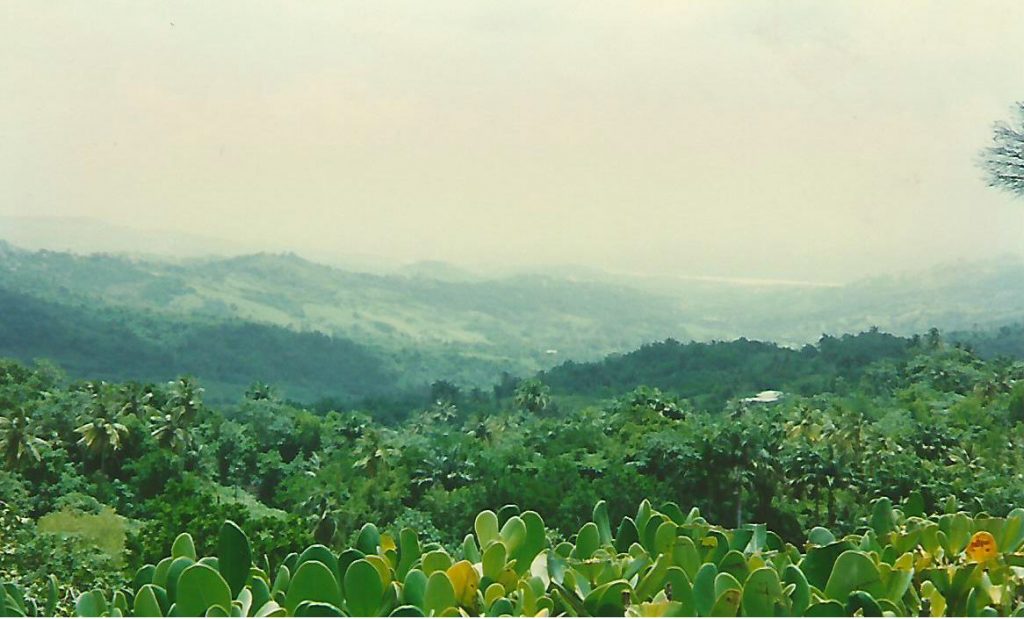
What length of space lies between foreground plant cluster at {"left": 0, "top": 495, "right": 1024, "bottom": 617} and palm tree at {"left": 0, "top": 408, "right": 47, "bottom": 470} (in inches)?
70.3

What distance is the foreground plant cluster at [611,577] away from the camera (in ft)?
4.99

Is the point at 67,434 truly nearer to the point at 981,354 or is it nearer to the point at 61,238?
the point at 61,238

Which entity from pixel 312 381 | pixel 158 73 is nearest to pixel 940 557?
pixel 312 381

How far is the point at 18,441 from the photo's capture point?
337cm

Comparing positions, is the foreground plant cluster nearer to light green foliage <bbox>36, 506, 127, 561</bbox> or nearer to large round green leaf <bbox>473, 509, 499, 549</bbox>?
large round green leaf <bbox>473, 509, 499, 549</bbox>

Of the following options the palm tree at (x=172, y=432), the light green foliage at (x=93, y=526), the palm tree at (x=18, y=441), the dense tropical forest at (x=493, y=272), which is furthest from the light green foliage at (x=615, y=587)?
the palm tree at (x=18, y=441)

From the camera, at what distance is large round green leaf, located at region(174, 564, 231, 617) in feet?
4.95

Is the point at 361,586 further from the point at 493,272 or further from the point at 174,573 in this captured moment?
the point at 493,272

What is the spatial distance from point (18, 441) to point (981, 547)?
2.72 m

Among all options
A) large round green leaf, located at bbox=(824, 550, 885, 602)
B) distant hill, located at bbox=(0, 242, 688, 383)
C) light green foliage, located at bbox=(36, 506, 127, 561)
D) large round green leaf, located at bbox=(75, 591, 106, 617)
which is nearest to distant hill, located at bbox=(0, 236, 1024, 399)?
distant hill, located at bbox=(0, 242, 688, 383)

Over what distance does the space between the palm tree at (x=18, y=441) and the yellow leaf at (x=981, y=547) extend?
266cm

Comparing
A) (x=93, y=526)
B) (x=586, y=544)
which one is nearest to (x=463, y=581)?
(x=586, y=544)

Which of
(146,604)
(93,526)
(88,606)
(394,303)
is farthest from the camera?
(394,303)

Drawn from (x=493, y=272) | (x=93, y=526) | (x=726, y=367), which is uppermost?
(x=493, y=272)
